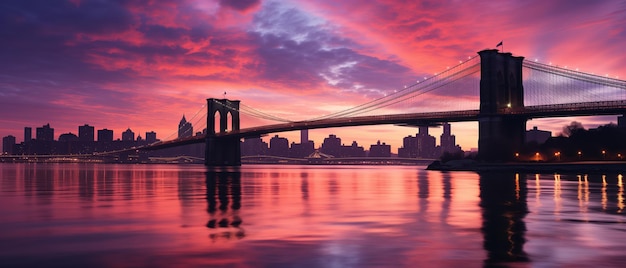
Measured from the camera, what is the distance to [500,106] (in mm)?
86562

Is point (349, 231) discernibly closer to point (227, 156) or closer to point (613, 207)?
point (613, 207)

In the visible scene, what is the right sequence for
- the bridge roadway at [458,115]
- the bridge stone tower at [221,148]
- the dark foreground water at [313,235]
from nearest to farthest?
1. the dark foreground water at [313,235]
2. the bridge roadway at [458,115]
3. the bridge stone tower at [221,148]

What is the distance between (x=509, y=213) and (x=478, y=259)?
1019cm

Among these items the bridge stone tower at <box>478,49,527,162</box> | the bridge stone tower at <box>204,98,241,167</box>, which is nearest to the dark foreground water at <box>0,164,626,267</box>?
the bridge stone tower at <box>478,49,527,162</box>

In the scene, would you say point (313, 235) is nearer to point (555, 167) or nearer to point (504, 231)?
point (504, 231)

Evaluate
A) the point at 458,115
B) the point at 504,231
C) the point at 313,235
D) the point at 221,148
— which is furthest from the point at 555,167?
the point at 221,148

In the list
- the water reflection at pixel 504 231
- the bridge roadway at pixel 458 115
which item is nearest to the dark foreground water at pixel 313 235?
the water reflection at pixel 504 231

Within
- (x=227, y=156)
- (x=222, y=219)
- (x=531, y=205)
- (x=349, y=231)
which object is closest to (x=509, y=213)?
(x=531, y=205)

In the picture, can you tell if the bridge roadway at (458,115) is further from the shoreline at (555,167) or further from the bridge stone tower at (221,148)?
the bridge stone tower at (221,148)

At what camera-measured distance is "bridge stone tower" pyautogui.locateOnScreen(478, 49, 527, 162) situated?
8331 centimetres

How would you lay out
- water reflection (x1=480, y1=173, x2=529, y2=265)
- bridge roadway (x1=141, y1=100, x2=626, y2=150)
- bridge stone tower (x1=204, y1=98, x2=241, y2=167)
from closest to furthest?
1. water reflection (x1=480, y1=173, x2=529, y2=265)
2. bridge roadway (x1=141, y1=100, x2=626, y2=150)
3. bridge stone tower (x1=204, y1=98, x2=241, y2=167)

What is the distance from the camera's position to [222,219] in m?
18.4

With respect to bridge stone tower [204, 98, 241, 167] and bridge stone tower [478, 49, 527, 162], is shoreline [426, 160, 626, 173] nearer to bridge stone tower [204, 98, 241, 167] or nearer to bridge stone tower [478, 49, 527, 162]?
bridge stone tower [478, 49, 527, 162]

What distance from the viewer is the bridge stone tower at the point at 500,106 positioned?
83312mm
